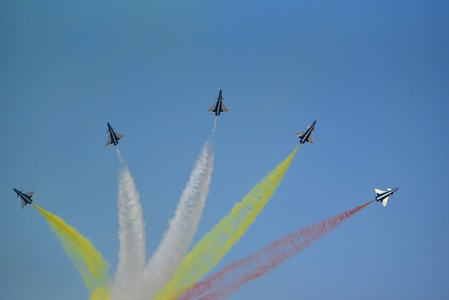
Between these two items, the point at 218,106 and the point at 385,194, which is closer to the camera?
the point at 218,106

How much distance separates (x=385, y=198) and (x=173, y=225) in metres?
24.1

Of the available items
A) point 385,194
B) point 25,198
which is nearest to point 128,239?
point 25,198

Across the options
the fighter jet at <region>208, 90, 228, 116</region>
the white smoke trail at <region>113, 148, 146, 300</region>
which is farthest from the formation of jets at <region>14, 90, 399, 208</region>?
the white smoke trail at <region>113, 148, 146, 300</region>

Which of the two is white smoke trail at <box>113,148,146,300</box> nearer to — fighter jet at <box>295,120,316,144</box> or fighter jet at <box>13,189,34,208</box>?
fighter jet at <box>13,189,34,208</box>

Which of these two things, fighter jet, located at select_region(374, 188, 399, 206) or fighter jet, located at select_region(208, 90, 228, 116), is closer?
fighter jet, located at select_region(208, 90, 228, 116)

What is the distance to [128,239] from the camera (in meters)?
44.3

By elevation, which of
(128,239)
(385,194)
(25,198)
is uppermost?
(25,198)

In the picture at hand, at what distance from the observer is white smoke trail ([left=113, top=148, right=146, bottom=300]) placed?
143 ft

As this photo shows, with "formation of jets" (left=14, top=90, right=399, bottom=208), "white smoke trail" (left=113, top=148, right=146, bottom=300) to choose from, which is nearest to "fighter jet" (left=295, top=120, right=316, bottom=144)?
"formation of jets" (left=14, top=90, right=399, bottom=208)

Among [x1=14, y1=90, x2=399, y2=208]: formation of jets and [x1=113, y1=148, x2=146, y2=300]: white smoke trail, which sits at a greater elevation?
[x1=14, y1=90, x2=399, y2=208]: formation of jets

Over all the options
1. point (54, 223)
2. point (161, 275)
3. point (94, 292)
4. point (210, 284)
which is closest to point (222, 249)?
point (210, 284)

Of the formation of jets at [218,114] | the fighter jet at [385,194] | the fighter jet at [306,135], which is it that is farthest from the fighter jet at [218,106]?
the fighter jet at [385,194]

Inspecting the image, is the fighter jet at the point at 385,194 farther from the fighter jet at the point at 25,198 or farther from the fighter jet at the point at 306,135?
the fighter jet at the point at 25,198

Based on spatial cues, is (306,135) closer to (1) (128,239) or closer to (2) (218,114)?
(2) (218,114)
